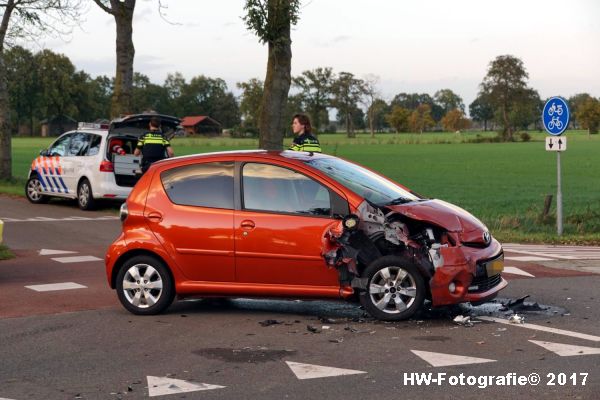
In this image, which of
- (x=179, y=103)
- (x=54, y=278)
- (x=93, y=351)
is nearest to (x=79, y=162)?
(x=54, y=278)

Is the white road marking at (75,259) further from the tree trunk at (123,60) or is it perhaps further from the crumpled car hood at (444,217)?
the tree trunk at (123,60)

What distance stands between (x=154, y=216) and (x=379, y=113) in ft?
472

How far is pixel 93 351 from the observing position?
729 cm

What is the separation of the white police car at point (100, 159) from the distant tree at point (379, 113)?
4591 inches

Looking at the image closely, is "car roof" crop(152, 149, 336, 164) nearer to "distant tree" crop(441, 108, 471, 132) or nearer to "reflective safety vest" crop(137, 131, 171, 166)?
"reflective safety vest" crop(137, 131, 171, 166)

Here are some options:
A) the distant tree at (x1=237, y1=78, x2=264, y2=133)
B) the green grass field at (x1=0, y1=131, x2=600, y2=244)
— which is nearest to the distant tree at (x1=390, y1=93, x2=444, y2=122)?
the distant tree at (x1=237, y1=78, x2=264, y2=133)

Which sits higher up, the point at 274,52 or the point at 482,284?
the point at 274,52

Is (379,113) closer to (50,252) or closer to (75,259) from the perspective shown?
(50,252)

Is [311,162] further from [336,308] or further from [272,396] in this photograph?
[272,396]

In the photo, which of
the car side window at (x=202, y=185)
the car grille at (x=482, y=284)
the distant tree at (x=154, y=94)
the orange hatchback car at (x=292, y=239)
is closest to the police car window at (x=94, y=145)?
the orange hatchback car at (x=292, y=239)

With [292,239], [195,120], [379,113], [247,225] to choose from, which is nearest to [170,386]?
[292,239]

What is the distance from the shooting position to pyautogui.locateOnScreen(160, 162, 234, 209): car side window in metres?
8.68

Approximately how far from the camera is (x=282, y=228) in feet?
27.2

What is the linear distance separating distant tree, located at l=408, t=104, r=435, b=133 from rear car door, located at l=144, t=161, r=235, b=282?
6012 inches
